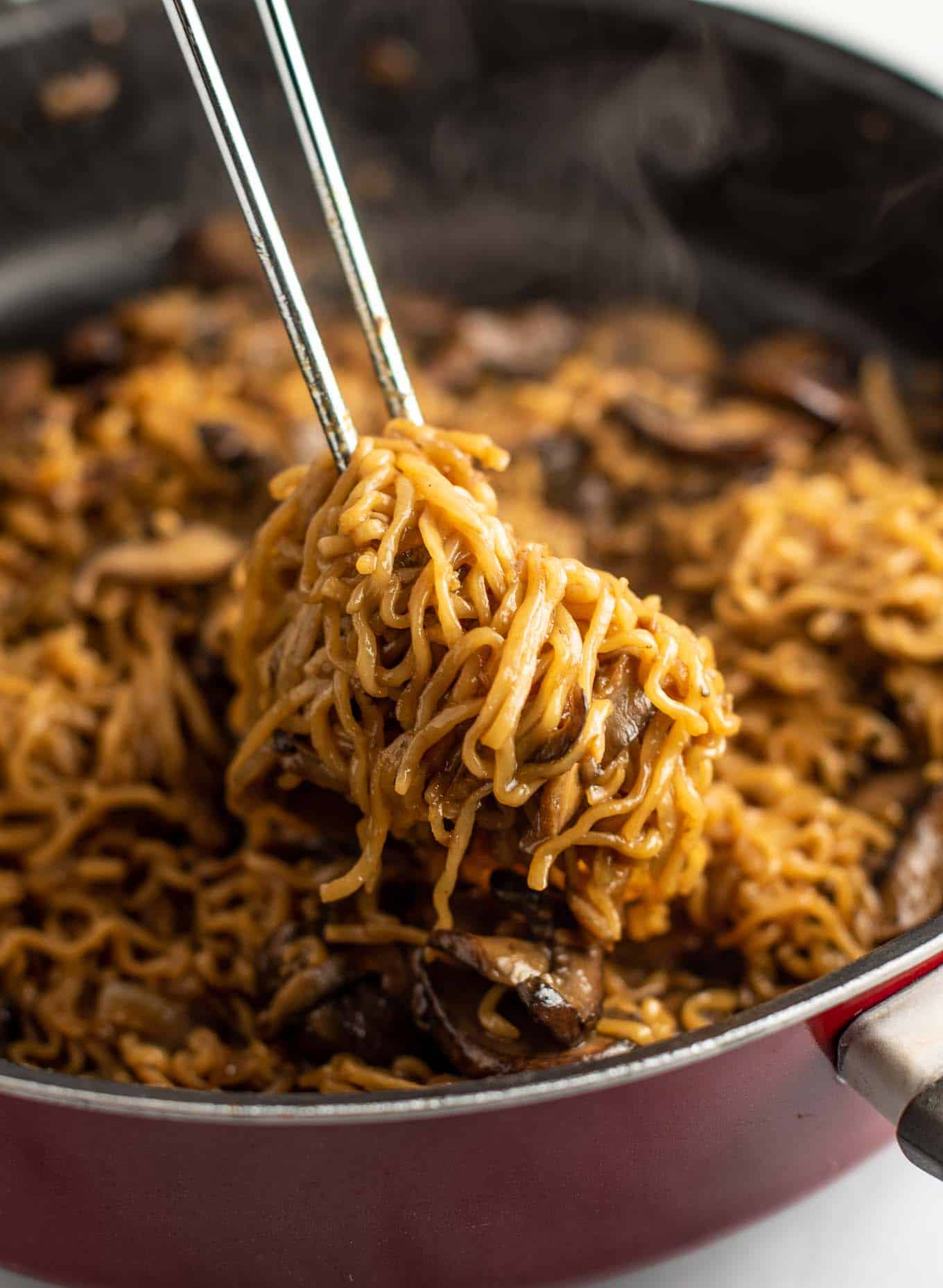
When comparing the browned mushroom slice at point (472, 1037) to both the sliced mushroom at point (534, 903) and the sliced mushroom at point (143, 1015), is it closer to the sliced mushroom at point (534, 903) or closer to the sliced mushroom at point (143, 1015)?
the sliced mushroom at point (534, 903)

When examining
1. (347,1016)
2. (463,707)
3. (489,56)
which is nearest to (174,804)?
(347,1016)

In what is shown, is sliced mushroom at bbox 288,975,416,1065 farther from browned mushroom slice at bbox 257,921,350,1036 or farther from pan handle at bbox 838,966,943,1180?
pan handle at bbox 838,966,943,1180

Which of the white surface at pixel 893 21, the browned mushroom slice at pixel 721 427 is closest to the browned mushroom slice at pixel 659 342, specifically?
the browned mushroom slice at pixel 721 427

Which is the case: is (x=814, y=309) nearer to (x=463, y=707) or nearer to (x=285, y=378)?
(x=285, y=378)

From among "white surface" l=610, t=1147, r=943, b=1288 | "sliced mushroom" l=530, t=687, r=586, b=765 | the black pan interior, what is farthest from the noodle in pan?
"white surface" l=610, t=1147, r=943, b=1288

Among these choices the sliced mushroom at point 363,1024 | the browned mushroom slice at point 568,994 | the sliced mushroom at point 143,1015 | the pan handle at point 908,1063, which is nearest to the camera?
the pan handle at point 908,1063

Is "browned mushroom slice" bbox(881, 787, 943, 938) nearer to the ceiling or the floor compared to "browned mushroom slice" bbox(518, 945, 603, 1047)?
nearer to the ceiling
